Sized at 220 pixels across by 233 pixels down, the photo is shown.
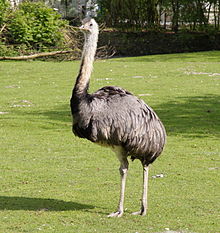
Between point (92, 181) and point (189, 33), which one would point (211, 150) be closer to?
point (92, 181)

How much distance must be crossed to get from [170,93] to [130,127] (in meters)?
14.4

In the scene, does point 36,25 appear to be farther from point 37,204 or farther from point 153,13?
point 37,204

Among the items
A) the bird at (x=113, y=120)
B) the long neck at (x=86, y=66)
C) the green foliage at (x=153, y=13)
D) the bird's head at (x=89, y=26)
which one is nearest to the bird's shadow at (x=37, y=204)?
the bird at (x=113, y=120)

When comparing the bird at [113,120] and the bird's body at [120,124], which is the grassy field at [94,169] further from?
A: the bird's body at [120,124]

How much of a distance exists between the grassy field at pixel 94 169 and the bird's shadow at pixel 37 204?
0.05 feet

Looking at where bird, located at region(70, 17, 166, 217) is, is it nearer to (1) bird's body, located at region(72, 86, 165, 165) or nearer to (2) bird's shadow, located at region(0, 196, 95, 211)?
(1) bird's body, located at region(72, 86, 165, 165)

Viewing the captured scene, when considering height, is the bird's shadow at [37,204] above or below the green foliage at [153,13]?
below

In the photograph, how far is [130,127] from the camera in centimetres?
794

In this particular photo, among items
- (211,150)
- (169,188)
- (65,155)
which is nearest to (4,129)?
(65,155)

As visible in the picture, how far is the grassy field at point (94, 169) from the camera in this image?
312 inches

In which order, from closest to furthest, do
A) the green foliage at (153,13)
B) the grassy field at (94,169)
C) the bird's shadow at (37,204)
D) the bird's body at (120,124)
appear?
the bird's body at (120,124) → the grassy field at (94,169) → the bird's shadow at (37,204) → the green foliage at (153,13)

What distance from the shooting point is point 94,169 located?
1121 cm

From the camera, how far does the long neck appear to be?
310 inches

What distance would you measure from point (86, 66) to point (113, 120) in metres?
0.81
